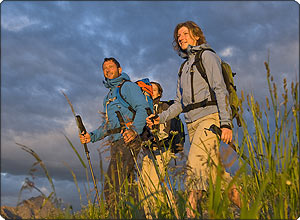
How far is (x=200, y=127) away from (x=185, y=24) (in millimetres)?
1560

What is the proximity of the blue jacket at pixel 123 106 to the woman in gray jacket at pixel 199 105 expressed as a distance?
101cm

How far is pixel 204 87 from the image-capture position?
386 centimetres

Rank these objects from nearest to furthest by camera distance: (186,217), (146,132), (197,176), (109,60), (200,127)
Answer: (186,217), (197,176), (200,127), (146,132), (109,60)

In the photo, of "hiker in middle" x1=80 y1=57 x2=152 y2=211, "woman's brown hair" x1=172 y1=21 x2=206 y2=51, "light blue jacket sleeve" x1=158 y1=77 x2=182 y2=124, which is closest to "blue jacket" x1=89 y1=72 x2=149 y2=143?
"hiker in middle" x1=80 y1=57 x2=152 y2=211

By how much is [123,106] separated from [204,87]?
2033mm

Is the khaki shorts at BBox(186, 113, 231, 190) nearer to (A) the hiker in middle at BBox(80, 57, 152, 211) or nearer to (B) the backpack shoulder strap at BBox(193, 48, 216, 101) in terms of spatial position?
(B) the backpack shoulder strap at BBox(193, 48, 216, 101)

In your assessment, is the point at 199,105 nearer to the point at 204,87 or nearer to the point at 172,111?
the point at 204,87

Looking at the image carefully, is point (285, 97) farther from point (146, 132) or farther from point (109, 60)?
point (109, 60)

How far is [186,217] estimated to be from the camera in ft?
10.6

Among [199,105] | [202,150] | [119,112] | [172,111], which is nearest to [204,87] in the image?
[199,105]

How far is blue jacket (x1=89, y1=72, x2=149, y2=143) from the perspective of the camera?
5.27 meters

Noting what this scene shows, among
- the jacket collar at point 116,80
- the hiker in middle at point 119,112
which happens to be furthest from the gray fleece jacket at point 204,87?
the jacket collar at point 116,80

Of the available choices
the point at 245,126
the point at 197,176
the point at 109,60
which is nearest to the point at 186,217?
the point at 197,176

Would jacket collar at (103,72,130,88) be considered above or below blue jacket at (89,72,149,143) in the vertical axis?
above
